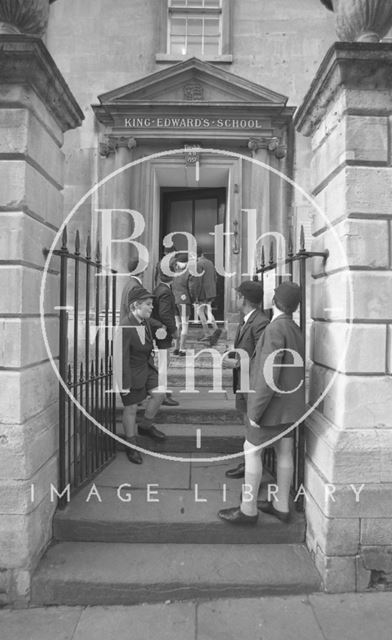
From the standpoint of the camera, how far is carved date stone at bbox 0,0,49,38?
337 cm

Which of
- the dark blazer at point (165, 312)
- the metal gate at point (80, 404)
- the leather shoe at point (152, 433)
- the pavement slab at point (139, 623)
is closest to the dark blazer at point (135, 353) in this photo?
the metal gate at point (80, 404)

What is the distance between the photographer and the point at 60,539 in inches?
139

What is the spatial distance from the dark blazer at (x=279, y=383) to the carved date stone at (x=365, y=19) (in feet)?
7.28

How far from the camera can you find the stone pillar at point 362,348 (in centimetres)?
314

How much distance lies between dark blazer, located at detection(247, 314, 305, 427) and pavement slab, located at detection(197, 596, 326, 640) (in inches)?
46.4

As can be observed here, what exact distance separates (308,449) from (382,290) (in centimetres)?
140

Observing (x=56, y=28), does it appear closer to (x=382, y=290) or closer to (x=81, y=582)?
(x=382, y=290)

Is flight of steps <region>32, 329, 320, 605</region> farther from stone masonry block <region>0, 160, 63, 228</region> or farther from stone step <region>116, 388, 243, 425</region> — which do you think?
stone masonry block <region>0, 160, 63, 228</region>

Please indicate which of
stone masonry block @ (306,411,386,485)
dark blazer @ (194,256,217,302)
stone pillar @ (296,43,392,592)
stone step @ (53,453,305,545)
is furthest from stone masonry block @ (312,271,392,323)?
dark blazer @ (194,256,217,302)

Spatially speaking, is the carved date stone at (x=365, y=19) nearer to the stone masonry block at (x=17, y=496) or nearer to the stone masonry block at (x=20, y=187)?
the stone masonry block at (x=20, y=187)

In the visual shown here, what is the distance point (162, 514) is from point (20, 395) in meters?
1.48

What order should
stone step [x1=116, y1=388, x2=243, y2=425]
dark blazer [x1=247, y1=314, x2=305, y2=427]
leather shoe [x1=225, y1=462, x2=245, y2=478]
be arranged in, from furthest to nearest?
stone step [x1=116, y1=388, x2=243, y2=425] → leather shoe [x1=225, y1=462, x2=245, y2=478] → dark blazer [x1=247, y1=314, x2=305, y2=427]

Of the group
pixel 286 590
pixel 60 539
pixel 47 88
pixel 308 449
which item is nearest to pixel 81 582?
pixel 60 539

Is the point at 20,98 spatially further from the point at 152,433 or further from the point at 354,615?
the point at 354,615
